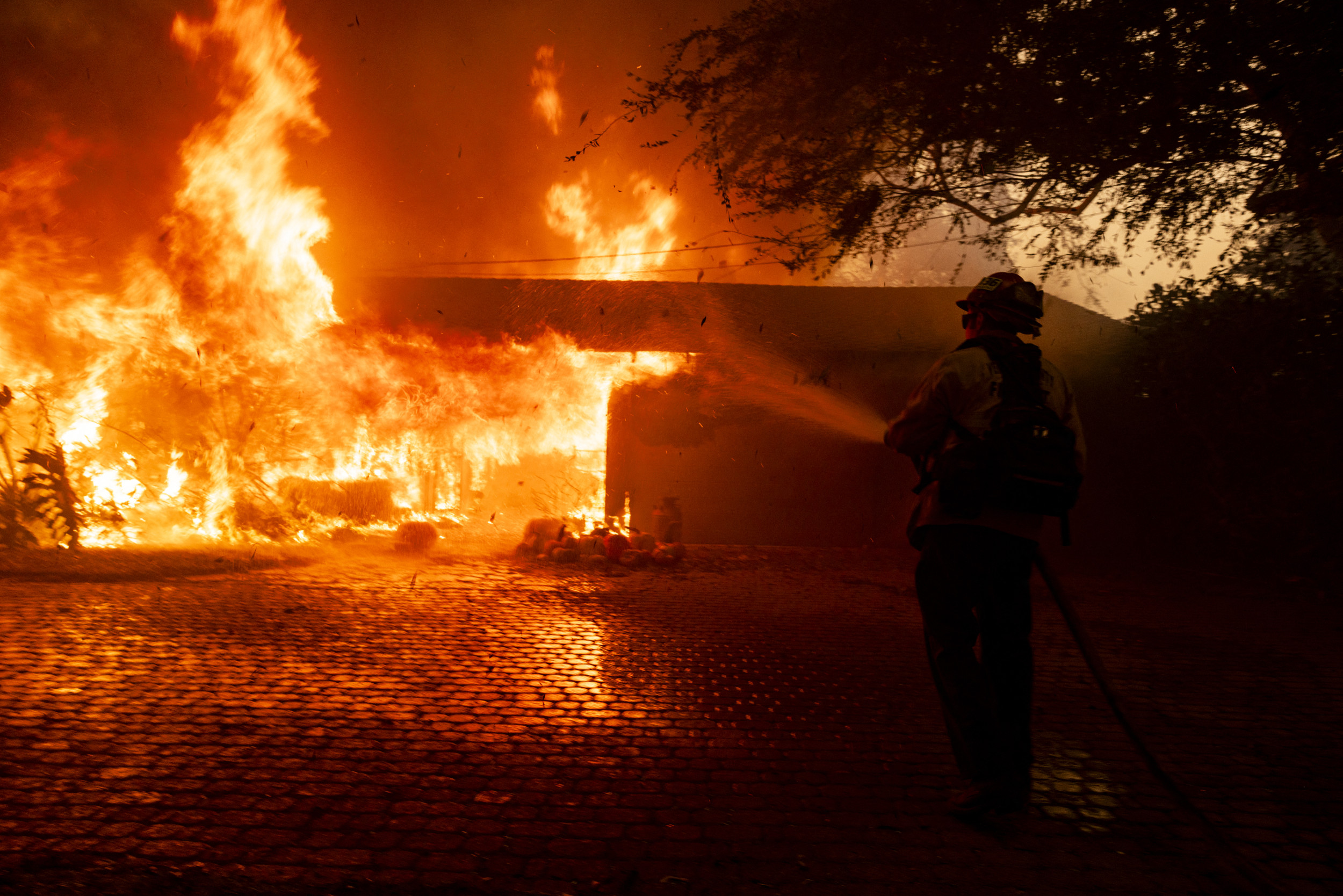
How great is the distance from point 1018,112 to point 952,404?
588 centimetres

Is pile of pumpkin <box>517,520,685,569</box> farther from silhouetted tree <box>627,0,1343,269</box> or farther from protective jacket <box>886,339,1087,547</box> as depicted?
protective jacket <box>886,339,1087,547</box>

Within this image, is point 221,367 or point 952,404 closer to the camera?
point 952,404

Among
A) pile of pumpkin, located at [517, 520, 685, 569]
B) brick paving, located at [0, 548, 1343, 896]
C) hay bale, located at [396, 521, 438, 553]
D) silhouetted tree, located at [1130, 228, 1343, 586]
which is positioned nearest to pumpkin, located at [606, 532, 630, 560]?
pile of pumpkin, located at [517, 520, 685, 569]

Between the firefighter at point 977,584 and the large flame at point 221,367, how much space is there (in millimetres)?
10475

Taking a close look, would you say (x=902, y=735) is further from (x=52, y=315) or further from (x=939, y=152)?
(x=52, y=315)

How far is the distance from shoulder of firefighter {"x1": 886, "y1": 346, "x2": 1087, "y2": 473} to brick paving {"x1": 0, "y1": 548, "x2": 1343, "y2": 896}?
1.58 m

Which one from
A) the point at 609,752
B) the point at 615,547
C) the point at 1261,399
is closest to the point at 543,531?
the point at 615,547

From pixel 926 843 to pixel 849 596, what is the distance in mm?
6105

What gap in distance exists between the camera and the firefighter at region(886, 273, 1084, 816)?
3143 mm

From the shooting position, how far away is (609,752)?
3.87 metres

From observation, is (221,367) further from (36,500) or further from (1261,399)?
(1261,399)

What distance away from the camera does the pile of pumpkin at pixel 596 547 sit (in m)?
10.9

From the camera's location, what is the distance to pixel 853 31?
8.11 meters

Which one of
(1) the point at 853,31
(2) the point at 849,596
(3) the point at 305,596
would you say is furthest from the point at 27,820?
(1) the point at 853,31
